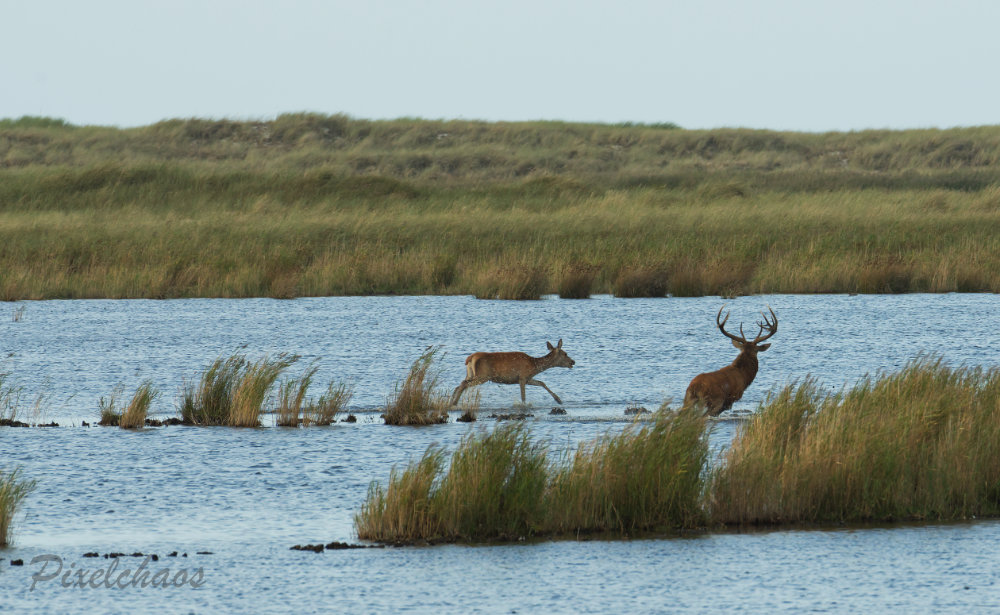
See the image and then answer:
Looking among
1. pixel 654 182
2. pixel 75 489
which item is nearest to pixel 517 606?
pixel 75 489

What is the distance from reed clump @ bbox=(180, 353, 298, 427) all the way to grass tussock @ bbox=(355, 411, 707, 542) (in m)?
4.83

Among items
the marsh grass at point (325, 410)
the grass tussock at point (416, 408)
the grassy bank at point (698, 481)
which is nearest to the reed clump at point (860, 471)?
the grassy bank at point (698, 481)

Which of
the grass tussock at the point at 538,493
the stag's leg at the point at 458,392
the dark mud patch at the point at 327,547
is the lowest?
the dark mud patch at the point at 327,547

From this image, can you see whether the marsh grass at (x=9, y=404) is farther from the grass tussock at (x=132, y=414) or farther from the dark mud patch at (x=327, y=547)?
the dark mud patch at (x=327, y=547)

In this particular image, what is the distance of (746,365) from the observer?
14.0m

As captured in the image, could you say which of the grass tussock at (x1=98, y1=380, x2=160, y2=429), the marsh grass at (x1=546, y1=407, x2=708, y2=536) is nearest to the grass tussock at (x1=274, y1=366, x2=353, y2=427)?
the grass tussock at (x1=98, y1=380, x2=160, y2=429)

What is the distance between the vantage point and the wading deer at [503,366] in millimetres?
15266

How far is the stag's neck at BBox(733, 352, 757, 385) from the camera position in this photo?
13.9 meters

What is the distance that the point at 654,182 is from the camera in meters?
52.2

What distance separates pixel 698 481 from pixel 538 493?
1170 mm

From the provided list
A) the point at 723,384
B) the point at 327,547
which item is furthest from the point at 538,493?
the point at 723,384

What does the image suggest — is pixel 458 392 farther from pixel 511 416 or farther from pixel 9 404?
pixel 9 404

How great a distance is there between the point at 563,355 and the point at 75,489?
6173mm

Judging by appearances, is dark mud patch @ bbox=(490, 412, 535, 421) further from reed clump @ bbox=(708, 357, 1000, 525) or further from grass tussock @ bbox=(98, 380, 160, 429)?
reed clump @ bbox=(708, 357, 1000, 525)
